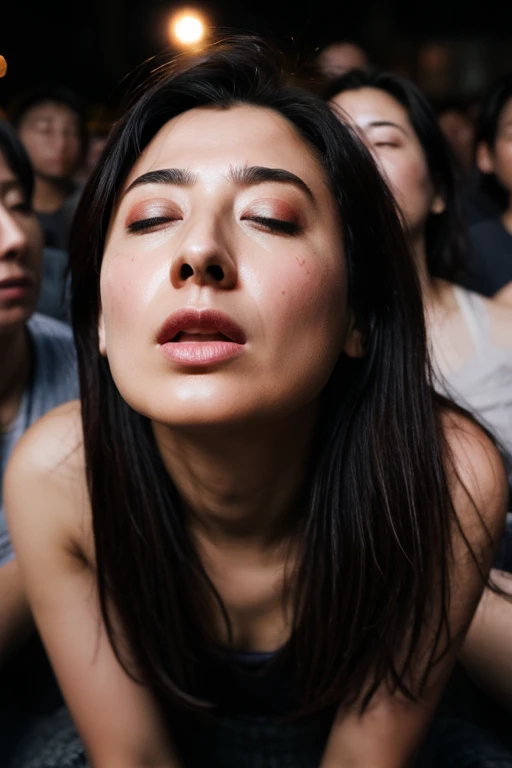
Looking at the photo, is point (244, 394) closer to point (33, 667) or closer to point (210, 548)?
point (210, 548)

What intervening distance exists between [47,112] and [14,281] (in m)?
2.36

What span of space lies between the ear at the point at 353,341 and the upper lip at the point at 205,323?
286 millimetres

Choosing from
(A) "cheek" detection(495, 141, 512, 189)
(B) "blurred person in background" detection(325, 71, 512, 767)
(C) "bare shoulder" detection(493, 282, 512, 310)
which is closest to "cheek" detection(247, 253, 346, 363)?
(B) "blurred person in background" detection(325, 71, 512, 767)

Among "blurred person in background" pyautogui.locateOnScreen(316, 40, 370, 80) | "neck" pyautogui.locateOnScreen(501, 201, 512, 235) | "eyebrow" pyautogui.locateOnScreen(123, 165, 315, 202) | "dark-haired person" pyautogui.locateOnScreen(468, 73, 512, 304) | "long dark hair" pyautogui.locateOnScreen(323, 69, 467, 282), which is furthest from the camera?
"blurred person in background" pyautogui.locateOnScreen(316, 40, 370, 80)

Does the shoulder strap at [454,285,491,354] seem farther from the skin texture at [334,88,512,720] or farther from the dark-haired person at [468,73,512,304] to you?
the dark-haired person at [468,73,512,304]

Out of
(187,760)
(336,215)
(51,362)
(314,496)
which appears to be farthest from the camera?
(51,362)

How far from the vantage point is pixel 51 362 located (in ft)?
6.43

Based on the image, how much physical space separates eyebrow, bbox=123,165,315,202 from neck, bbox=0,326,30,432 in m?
0.82

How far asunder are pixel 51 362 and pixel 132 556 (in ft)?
2.53

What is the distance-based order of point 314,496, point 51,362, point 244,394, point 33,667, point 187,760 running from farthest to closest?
point 51,362 → point 33,667 → point 187,760 → point 314,496 → point 244,394

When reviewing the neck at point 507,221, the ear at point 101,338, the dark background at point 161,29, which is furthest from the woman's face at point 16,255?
the dark background at point 161,29

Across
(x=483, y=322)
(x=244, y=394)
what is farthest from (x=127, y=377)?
(x=483, y=322)

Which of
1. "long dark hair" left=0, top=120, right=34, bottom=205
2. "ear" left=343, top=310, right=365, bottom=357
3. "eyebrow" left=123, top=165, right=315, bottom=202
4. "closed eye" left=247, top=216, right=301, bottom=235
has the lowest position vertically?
"ear" left=343, top=310, right=365, bottom=357

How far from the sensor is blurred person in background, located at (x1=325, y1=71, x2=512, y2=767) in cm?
204
